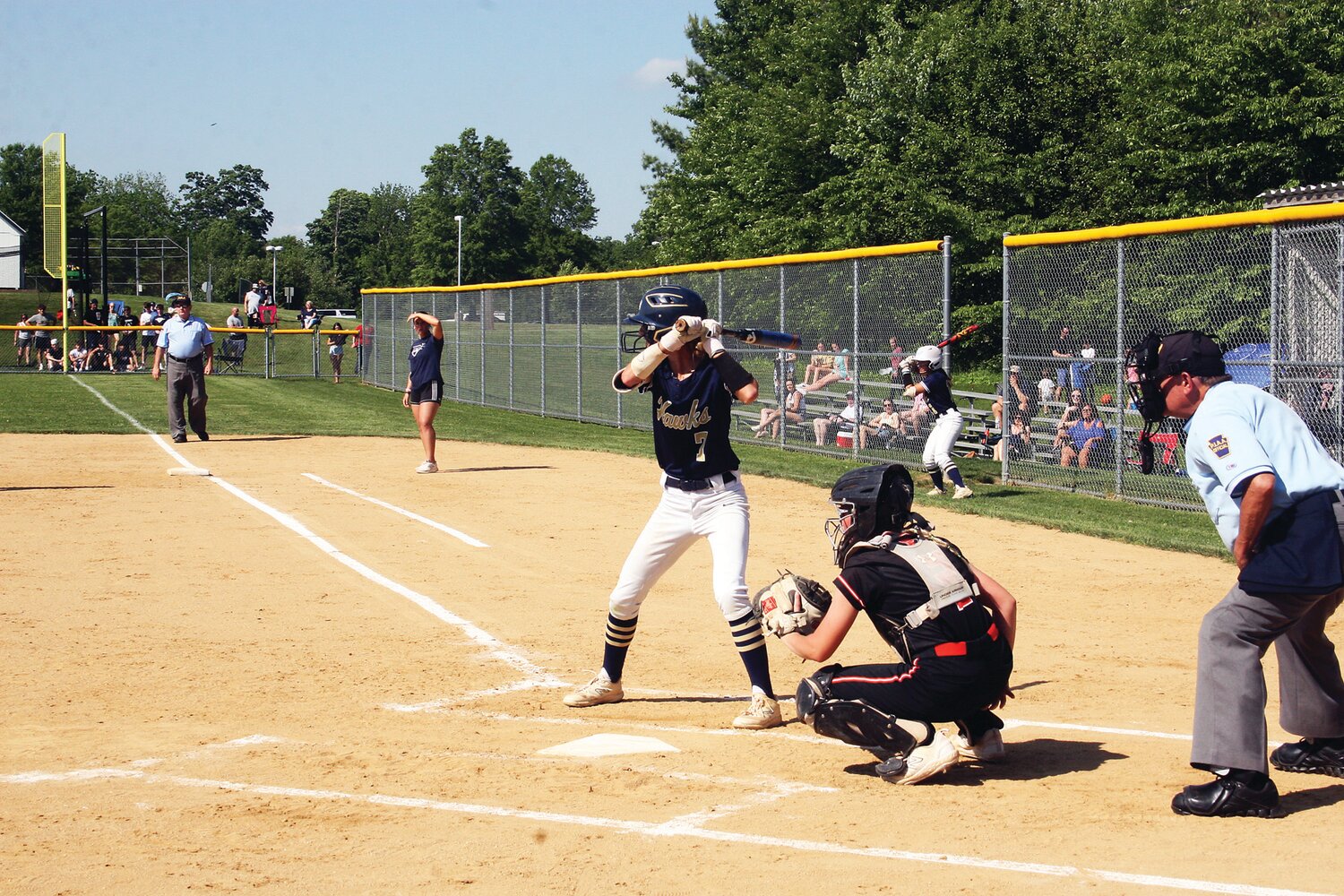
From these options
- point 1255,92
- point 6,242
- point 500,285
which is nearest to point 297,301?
point 6,242

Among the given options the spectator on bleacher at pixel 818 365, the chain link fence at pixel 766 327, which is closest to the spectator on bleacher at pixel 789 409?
the chain link fence at pixel 766 327

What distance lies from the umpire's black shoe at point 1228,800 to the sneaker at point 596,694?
2.79 meters

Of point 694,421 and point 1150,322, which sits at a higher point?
point 1150,322

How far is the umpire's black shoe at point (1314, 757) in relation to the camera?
545 centimetres

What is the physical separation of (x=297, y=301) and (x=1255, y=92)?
9319cm

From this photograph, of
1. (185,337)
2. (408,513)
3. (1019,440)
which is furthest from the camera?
(185,337)

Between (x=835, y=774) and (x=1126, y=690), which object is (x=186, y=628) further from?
(x=1126, y=690)

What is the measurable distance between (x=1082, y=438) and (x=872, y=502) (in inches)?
427

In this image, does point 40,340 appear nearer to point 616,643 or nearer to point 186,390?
point 186,390

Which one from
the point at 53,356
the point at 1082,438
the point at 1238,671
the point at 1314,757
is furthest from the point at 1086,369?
the point at 53,356

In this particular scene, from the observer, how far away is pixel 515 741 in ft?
19.5

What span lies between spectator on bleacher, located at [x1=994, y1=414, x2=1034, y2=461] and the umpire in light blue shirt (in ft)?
38.5

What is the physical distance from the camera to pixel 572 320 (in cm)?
2711

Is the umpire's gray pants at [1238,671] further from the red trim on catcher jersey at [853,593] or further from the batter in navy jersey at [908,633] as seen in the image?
the red trim on catcher jersey at [853,593]
